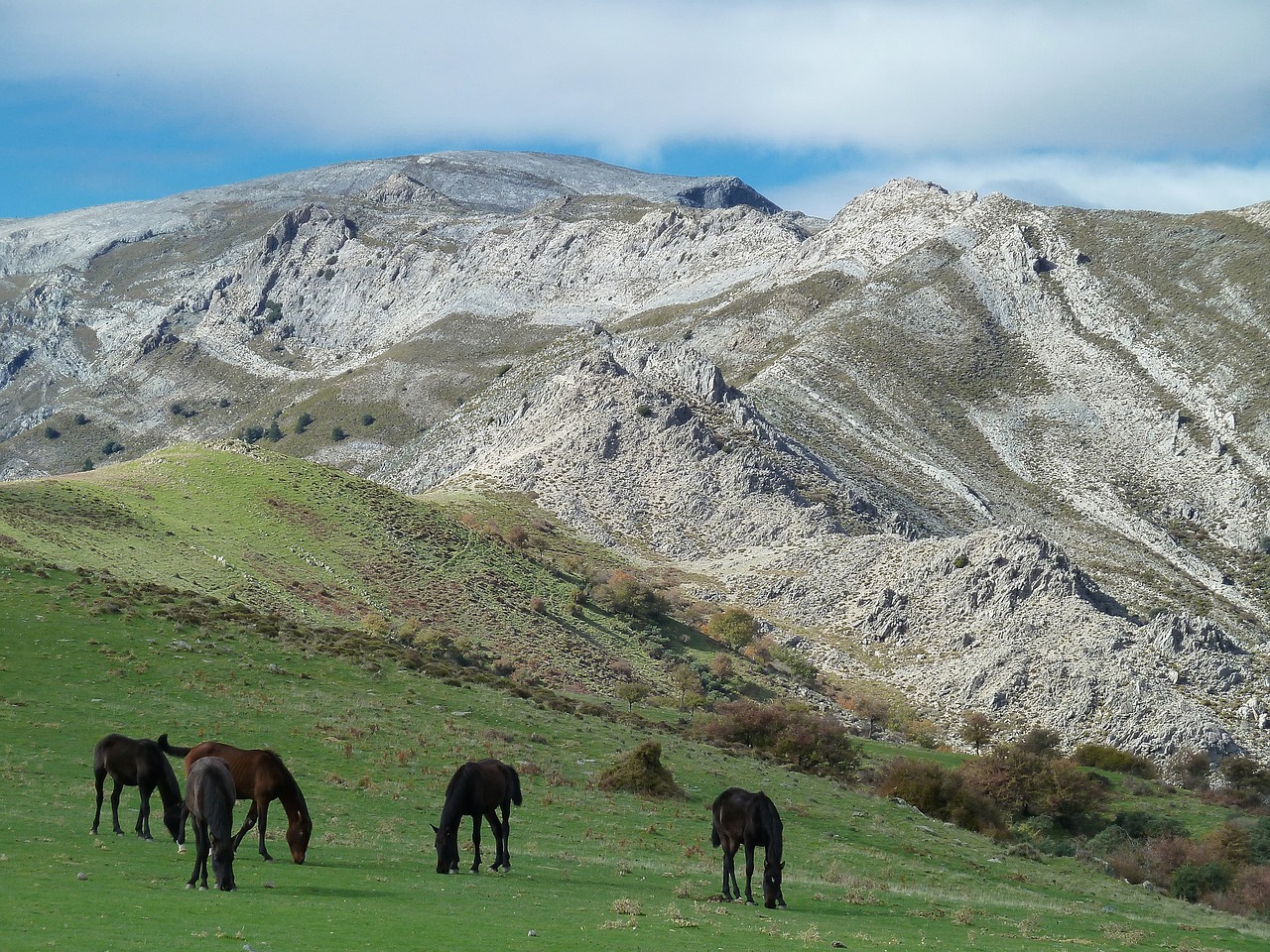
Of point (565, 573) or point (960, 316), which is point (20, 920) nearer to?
point (565, 573)

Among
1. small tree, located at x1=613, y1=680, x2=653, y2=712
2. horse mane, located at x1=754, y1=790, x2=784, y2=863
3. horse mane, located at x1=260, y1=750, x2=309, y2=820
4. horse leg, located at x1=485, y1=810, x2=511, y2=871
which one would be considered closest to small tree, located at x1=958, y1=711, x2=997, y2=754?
small tree, located at x1=613, y1=680, x2=653, y2=712

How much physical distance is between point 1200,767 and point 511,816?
48.1 metres

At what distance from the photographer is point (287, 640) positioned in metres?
46.9

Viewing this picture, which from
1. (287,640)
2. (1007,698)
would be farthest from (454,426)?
(287,640)

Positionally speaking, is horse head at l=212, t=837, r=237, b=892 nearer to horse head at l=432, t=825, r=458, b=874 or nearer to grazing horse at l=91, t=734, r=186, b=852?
grazing horse at l=91, t=734, r=186, b=852

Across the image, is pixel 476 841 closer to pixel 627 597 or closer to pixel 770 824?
pixel 770 824

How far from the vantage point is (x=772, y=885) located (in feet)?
72.7

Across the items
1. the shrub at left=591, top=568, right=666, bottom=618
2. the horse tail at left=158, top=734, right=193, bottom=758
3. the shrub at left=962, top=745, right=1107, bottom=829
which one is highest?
the shrub at left=591, top=568, right=666, bottom=618

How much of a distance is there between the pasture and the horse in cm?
48

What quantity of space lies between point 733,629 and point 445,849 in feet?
195

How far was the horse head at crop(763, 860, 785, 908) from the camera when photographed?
22062 millimetres

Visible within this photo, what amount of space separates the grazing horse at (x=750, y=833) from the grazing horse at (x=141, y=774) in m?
10.0

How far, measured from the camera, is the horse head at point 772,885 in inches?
869

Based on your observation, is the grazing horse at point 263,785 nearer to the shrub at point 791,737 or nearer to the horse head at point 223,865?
the horse head at point 223,865
